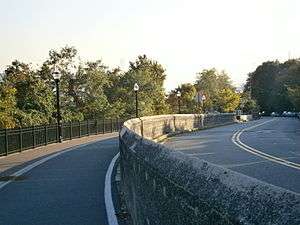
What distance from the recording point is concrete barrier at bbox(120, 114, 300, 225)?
3.13 metres

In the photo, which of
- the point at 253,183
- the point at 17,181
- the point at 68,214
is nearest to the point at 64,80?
the point at 17,181

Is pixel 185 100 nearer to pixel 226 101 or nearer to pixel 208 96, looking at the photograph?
pixel 226 101

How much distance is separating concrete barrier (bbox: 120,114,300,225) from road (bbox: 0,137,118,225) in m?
2.33

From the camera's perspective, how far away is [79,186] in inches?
601

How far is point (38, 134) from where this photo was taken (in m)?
31.2

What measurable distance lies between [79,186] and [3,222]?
4.80 metres

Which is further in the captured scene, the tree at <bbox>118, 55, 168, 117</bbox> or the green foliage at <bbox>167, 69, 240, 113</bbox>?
the green foliage at <bbox>167, 69, 240, 113</bbox>

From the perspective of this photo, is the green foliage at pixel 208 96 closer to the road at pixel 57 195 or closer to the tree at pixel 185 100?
the tree at pixel 185 100

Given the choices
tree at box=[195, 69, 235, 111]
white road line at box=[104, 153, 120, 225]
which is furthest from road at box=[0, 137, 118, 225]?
tree at box=[195, 69, 235, 111]

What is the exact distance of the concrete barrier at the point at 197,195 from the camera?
123 inches

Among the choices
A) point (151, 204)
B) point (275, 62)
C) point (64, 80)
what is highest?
point (275, 62)

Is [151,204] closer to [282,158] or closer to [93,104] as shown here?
[282,158]

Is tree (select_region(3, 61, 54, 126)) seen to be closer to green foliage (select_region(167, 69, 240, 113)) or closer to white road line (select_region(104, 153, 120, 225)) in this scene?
white road line (select_region(104, 153, 120, 225))

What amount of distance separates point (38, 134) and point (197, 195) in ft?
90.3
